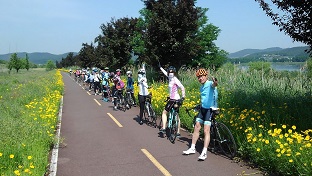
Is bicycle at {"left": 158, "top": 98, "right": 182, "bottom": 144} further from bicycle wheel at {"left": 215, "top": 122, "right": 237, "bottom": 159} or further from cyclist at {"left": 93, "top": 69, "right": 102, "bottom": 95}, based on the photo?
cyclist at {"left": 93, "top": 69, "right": 102, "bottom": 95}

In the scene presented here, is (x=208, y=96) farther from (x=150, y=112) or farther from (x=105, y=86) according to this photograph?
(x=105, y=86)

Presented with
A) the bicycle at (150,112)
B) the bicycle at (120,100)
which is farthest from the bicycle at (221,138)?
the bicycle at (120,100)

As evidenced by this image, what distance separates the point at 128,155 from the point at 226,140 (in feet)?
8.05

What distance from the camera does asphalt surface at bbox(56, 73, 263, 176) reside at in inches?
231

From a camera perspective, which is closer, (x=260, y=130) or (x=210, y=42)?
(x=260, y=130)

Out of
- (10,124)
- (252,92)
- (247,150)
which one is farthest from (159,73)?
(247,150)

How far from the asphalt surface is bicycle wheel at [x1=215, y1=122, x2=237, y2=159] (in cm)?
30

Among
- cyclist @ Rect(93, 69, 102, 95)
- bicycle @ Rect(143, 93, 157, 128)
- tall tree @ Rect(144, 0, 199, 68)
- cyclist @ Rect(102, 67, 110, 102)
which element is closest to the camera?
bicycle @ Rect(143, 93, 157, 128)

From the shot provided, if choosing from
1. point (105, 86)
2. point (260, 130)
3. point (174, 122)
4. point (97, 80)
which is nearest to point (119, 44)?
point (97, 80)

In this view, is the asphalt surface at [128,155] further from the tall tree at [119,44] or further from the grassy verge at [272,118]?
the tall tree at [119,44]

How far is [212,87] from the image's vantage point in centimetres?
649

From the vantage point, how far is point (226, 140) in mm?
6496

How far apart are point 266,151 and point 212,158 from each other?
136 cm

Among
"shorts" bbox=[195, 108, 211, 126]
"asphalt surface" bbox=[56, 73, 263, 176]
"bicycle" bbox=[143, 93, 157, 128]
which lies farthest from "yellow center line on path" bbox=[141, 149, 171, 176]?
"bicycle" bbox=[143, 93, 157, 128]
